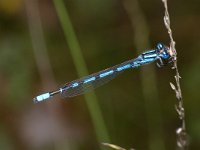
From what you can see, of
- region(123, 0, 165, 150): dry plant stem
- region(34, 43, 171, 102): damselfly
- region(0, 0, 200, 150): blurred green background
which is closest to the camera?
region(34, 43, 171, 102): damselfly

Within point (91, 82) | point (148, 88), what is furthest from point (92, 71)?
point (91, 82)

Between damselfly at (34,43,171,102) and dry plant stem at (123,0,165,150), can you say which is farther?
dry plant stem at (123,0,165,150)

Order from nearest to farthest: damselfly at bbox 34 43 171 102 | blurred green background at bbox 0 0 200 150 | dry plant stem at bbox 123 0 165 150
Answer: damselfly at bbox 34 43 171 102 < dry plant stem at bbox 123 0 165 150 < blurred green background at bbox 0 0 200 150

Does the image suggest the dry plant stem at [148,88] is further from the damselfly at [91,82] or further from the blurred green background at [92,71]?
the damselfly at [91,82]

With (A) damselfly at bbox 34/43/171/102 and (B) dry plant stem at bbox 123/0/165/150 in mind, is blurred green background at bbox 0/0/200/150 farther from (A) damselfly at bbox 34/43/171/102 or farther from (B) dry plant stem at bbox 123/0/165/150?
(A) damselfly at bbox 34/43/171/102

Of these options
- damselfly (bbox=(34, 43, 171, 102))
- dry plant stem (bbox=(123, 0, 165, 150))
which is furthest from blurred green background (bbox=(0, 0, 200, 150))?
damselfly (bbox=(34, 43, 171, 102))

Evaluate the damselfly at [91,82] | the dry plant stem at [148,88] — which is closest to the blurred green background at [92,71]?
the dry plant stem at [148,88]

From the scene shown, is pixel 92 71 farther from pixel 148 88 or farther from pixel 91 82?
pixel 91 82

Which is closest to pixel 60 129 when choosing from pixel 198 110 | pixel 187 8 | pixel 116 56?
pixel 116 56
